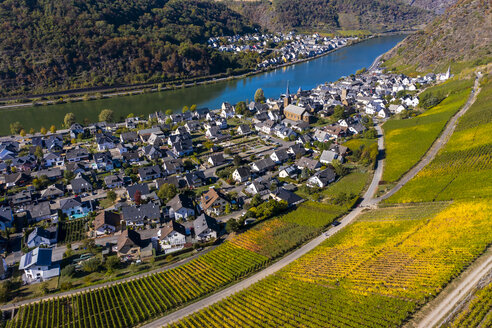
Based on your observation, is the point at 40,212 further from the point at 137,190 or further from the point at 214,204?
the point at 214,204

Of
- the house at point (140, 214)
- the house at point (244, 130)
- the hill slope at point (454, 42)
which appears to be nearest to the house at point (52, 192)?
the house at point (140, 214)

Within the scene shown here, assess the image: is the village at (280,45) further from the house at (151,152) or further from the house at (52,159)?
the house at (52,159)

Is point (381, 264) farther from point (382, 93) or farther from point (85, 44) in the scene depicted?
point (85, 44)

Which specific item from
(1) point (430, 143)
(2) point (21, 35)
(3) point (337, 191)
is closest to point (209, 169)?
(3) point (337, 191)

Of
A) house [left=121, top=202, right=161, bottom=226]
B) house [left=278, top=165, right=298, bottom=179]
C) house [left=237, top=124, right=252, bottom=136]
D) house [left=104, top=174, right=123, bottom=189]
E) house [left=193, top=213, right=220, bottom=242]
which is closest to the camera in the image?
house [left=193, top=213, right=220, bottom=242]

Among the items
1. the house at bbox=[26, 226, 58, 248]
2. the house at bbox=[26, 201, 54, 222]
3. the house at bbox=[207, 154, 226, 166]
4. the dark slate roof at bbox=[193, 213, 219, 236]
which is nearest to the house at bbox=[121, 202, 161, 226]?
the dark slate roof at bbox=[193, 213, 219, 236]

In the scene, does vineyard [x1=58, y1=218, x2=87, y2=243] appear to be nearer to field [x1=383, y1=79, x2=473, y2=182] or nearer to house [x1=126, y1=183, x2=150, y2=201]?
house [x1=126, y1=183, x2=150, y2=201]

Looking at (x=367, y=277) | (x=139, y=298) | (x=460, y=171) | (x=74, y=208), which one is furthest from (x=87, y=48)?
(x=367, y=277)
